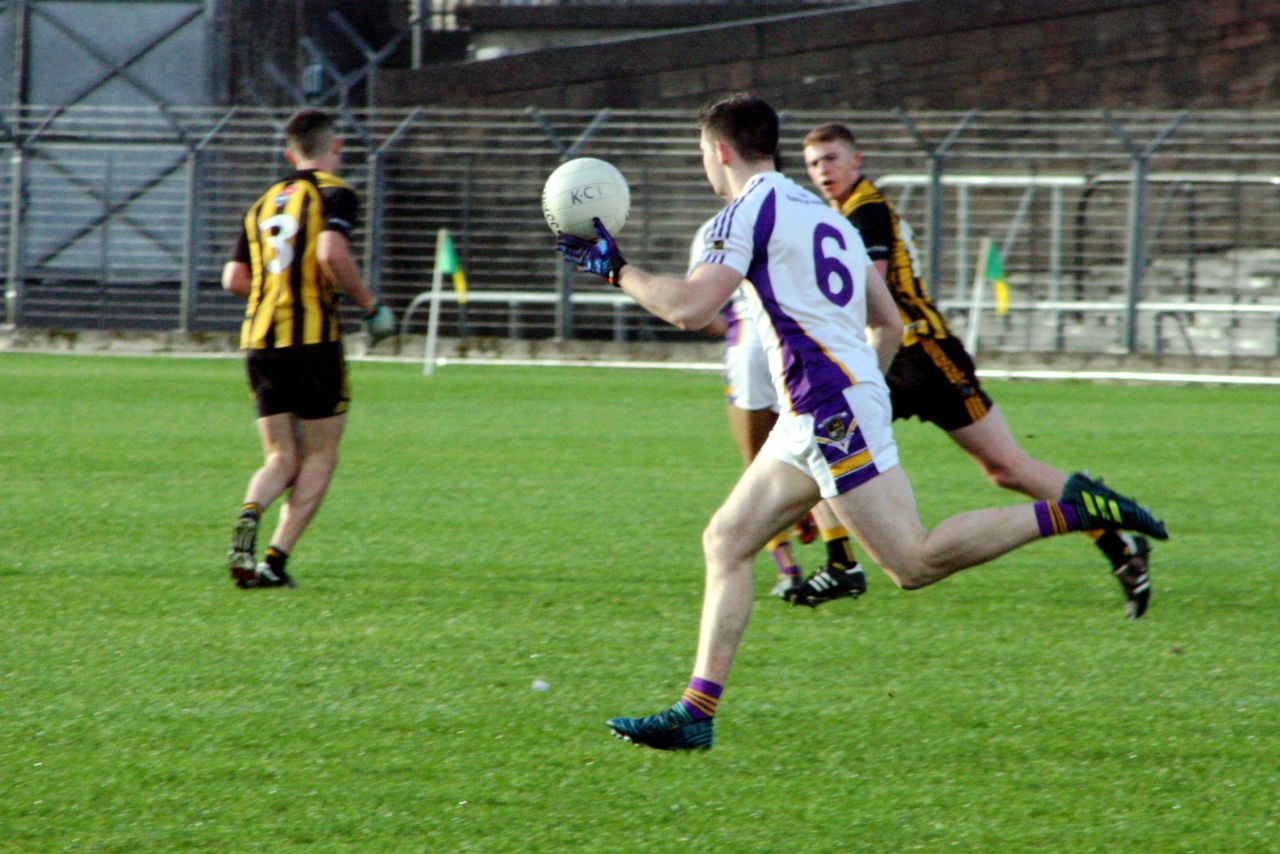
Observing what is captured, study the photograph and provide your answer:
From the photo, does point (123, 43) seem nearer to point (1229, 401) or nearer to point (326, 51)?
point (326, 51)

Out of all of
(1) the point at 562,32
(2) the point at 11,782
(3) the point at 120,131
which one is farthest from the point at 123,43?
(2) the point at 11,782

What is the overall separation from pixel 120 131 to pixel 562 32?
7.40 m

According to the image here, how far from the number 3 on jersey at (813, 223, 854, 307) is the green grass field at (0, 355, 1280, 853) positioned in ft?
4.16

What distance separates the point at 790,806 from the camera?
430 cm

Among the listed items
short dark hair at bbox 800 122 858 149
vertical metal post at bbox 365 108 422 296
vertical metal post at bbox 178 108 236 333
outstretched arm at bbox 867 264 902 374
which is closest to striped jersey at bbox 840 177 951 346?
short dark hair at bbox 800 122 858 149

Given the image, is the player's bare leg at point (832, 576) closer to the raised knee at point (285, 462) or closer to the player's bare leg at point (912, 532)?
the player's bare leg at point (912, 532)

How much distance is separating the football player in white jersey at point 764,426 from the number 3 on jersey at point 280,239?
69.4 inches

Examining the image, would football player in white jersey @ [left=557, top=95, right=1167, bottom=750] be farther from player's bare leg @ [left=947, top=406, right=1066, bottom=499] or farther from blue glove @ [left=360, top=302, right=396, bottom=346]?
blue glove @ [left=360, top=302, right=396, bottom=346]

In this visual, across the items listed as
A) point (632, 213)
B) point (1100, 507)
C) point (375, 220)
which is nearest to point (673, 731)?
point (1100, 507)

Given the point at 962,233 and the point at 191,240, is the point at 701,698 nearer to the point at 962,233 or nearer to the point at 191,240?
the point at 962,233

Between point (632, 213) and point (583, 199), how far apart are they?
1874 cm

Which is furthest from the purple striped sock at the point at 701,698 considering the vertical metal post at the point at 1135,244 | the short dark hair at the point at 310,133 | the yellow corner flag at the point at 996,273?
the vertical metal post at the point at 1135,244

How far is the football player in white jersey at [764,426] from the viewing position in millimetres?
7039

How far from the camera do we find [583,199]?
513 cm
